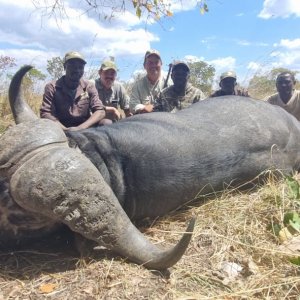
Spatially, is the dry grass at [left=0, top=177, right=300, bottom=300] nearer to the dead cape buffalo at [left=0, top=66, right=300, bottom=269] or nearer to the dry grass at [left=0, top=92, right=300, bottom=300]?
the dry grass at [left=0, top=92, right=300, bottom=300]

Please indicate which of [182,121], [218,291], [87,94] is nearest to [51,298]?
[218,291]

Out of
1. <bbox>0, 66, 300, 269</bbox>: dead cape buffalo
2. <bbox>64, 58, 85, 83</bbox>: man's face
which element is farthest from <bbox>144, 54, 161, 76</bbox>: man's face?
<bbox>0, 66, 300, 269</bbox>: dead cape buffalo

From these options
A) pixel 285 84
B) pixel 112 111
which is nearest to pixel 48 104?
pixel 112 111

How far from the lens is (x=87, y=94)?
630 cm

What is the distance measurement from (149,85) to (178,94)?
870 mm

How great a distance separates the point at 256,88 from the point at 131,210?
9.39m

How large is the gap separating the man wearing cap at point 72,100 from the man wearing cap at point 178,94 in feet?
3.70

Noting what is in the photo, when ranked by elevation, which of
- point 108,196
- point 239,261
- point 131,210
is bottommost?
point 239,261

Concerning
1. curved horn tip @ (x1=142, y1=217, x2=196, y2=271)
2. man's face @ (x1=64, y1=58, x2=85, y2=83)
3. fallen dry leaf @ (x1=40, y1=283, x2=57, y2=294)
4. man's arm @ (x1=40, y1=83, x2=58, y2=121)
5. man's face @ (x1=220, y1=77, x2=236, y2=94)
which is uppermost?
man's face @ (x1=64, y1=58, x2=85, y2=83)

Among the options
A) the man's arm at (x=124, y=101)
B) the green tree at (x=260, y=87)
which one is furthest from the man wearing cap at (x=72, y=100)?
the green tree at (x=260, y=87)

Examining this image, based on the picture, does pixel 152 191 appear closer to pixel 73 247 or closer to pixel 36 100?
pixel 73 247

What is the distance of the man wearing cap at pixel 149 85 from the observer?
24.7 feet

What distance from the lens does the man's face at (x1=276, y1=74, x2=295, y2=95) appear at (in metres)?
7.52

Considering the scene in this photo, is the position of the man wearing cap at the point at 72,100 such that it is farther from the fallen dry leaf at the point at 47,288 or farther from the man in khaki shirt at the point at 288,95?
the fallen dry leaf at the point at 47,288
